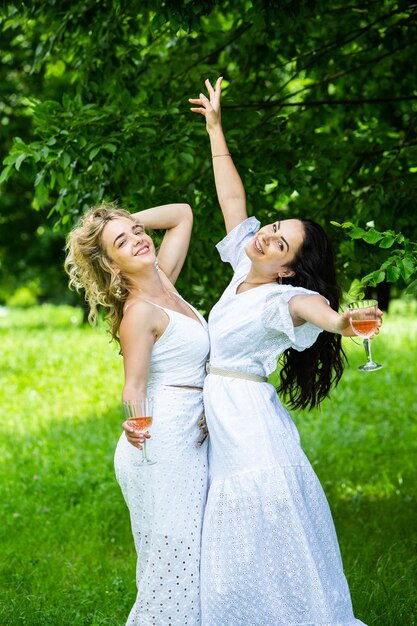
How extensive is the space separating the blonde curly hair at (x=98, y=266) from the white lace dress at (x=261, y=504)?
1.52 ft

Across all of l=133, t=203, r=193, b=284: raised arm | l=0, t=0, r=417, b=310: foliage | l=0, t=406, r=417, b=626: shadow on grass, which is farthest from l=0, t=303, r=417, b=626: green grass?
l=0, t=0, r=417, b=310: foliage

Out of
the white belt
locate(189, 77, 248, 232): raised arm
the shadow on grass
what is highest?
locate(189, 77, 248, 232): raised arm

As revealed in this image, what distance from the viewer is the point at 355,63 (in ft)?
22.8

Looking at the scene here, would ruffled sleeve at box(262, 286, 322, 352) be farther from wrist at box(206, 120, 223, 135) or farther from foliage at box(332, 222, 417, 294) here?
wrist at box(206, 120, 223, 135)

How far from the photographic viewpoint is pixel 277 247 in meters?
3.62

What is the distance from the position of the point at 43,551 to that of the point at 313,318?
3169 mm

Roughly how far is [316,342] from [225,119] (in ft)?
7.18

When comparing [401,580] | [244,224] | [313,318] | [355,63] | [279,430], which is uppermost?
[355,63]

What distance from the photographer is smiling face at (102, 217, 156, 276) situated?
3709mm

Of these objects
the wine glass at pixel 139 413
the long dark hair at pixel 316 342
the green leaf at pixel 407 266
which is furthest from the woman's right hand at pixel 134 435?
the green leaf at pixel 407 266

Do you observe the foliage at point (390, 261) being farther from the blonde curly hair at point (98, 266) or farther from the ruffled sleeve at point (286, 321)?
the blonde curly hair at point (98, 266)

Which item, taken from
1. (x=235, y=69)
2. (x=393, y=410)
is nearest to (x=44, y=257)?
(x=393, y=410)

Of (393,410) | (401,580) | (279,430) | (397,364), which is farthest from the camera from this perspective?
(397,364)

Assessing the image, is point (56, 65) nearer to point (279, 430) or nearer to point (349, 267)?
point (349, 267)
